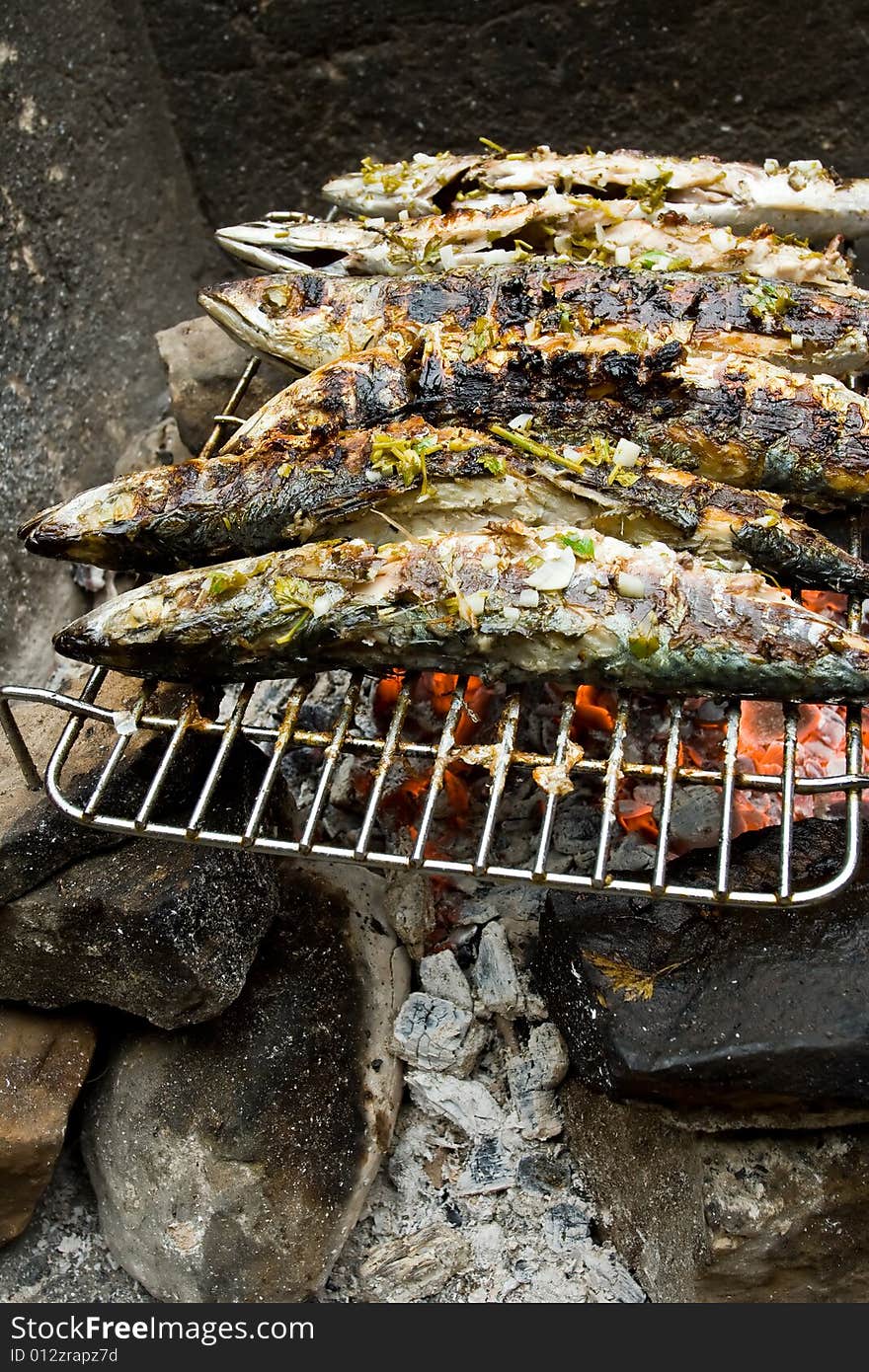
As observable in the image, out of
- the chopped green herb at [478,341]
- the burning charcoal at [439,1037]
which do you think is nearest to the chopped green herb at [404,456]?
the chopped green herb at [478,341]

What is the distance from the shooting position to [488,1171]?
111 inches

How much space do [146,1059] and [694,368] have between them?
2214 mm

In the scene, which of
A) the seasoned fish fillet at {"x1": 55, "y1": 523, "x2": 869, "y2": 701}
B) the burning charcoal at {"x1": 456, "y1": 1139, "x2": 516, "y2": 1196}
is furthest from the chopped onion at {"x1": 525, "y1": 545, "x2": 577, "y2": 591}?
the burning charcoal at {"x1": 456, "y1": 1139, "x2": 516, "y2": 1196}

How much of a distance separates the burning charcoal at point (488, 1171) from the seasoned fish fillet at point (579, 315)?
2027mm

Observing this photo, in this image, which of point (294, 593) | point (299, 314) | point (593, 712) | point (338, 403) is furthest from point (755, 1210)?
point (299, 314)

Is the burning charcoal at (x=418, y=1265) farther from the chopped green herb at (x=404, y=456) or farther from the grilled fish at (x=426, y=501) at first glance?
the chopped green herb at (x=404, y=456)

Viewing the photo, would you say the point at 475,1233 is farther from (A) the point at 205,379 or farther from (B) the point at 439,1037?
(A) the point at 205,379

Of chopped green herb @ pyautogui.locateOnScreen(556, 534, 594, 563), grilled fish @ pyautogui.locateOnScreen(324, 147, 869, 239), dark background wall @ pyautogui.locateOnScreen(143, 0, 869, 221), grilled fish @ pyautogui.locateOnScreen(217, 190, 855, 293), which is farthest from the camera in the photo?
dark background wall @ pyautogui.locateOnScreen(143, 0, 869, 221)

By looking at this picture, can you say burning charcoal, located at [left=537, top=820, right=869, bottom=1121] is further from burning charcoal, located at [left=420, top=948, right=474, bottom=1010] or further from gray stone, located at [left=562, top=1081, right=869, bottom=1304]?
burning charcoal, located at [left=420, top=948, right=474, bottom=1010]

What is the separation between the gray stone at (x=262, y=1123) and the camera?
2668mm

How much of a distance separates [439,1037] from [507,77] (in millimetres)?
3389

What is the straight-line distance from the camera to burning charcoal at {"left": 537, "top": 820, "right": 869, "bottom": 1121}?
2.28m

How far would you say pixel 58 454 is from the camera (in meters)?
3.89

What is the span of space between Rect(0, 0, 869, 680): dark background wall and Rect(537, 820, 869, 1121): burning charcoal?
2.21 meters
